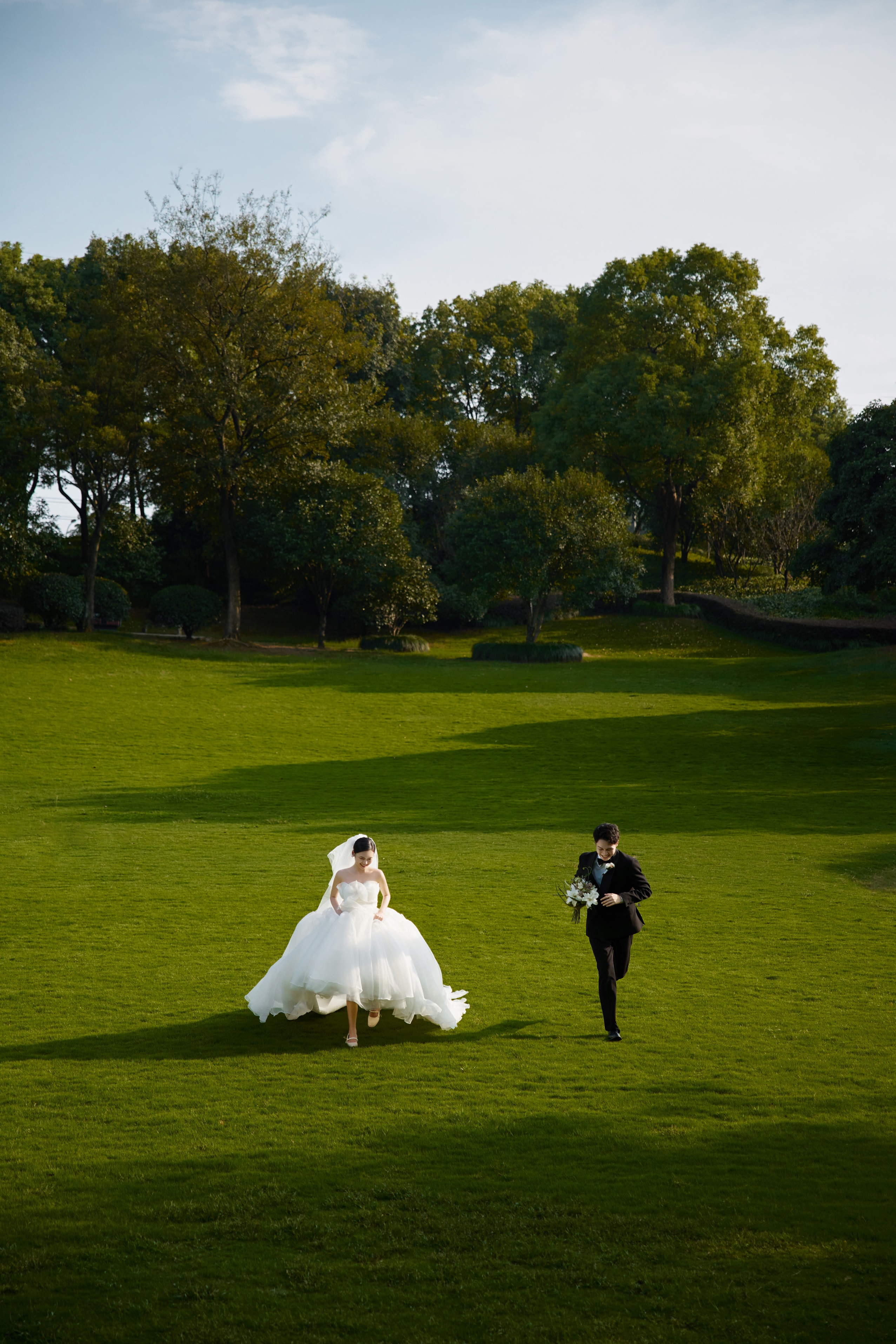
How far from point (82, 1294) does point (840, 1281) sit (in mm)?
3809

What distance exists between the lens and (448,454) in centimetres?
6619

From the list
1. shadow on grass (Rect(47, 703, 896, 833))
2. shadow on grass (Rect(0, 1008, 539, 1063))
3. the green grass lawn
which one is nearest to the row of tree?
shadow on grass (Rect(47, 703, 896, 833))

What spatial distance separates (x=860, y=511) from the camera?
4088cm

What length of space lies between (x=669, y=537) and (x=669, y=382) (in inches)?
338

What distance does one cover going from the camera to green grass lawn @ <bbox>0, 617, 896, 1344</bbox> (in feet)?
18.4

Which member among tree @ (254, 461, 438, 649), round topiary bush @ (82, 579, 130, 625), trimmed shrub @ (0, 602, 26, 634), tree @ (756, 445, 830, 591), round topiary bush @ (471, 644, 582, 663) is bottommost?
round topiary bush @ (471, 644, 582, 663)

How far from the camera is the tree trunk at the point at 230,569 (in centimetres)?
4859

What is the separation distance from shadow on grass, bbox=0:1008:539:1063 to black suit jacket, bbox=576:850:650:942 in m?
1.25

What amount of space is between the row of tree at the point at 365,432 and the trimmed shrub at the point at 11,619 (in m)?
2.38

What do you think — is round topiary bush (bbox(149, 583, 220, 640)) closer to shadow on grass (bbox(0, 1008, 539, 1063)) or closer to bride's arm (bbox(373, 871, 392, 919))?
shadow on grass (bbox(0, 1008, 539, 1063))

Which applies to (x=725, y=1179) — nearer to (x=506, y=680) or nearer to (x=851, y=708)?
(x=851, y=708)

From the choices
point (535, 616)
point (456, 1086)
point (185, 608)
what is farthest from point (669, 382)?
point (456, 1086)

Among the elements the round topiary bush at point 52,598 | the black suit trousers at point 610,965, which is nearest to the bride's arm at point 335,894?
the black suit trousers at point 610,965

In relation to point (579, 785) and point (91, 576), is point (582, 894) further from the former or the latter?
point (91, 576)
